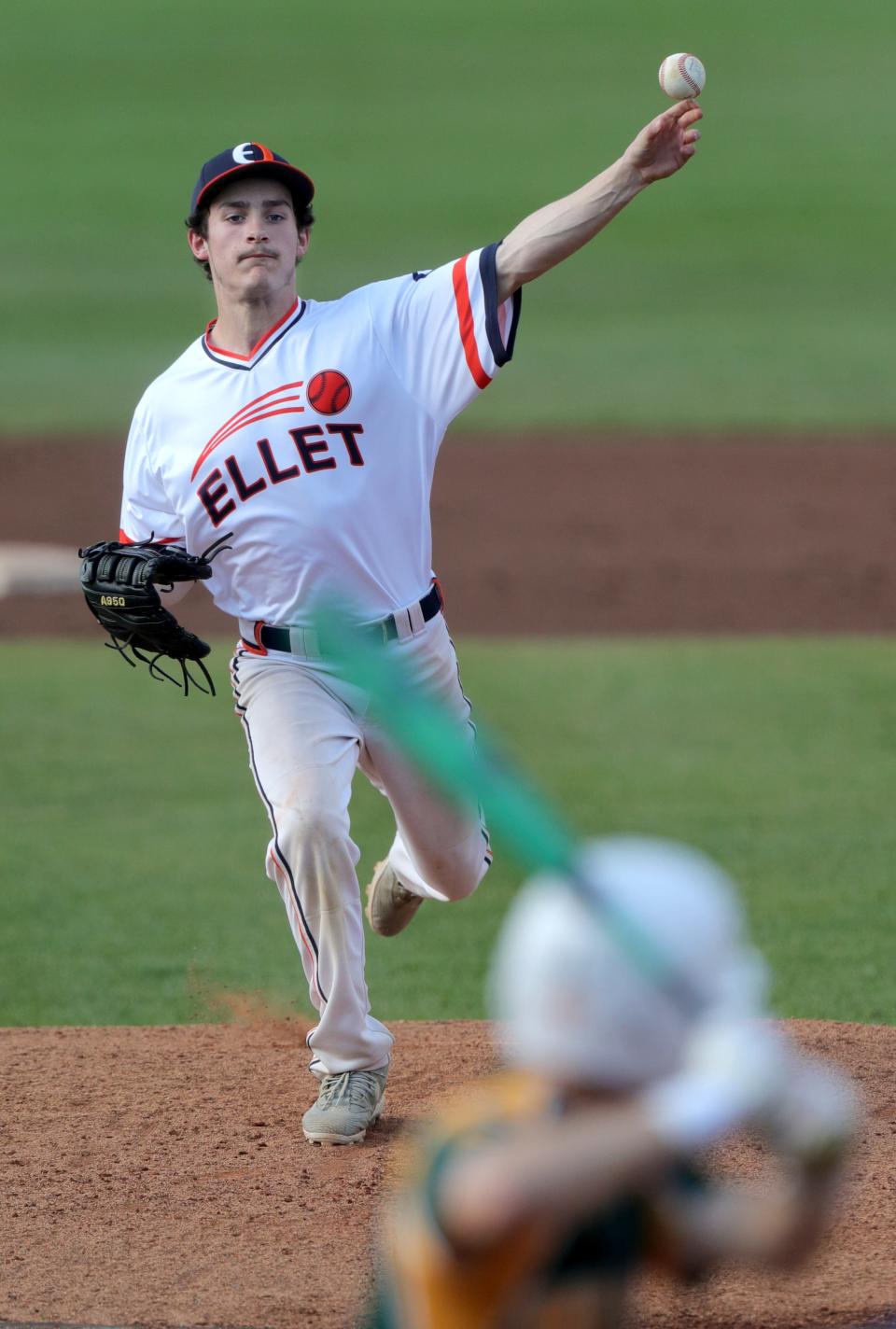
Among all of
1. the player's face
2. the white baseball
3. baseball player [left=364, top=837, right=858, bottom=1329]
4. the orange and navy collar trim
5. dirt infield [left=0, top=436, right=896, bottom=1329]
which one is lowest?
dirt infield [left=0, top=436, right=896, bottom=1329]

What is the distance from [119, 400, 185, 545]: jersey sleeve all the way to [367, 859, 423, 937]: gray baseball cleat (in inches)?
49.1

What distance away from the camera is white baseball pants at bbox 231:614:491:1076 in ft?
15.5

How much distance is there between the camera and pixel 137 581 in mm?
4957

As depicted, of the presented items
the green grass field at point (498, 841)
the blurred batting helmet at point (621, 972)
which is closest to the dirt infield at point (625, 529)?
the green grass field at point (498, 841)

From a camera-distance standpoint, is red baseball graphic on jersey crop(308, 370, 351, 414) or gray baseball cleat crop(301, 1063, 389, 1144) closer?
gray baseball cleat crop(301, 1063, 389, 1144)

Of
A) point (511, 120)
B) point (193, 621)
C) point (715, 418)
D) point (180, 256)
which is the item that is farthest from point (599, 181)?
point (511, 120)

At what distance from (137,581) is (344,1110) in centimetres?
148

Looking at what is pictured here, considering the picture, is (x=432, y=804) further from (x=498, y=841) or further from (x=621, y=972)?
(x=621, y=972)

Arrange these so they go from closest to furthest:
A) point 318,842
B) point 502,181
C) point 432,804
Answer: point 318,842 → point 432,804 → point 502,181

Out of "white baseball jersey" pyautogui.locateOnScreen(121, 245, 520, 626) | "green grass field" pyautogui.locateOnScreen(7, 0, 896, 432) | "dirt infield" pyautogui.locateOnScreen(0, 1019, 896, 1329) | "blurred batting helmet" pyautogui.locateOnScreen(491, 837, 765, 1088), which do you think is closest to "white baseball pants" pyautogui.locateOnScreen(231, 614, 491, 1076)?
"white baseball jersey" pyautogui.locateOnScreen(121, 245, 520, 626)

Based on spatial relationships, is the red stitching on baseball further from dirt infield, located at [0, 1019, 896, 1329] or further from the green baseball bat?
the green baseball bat

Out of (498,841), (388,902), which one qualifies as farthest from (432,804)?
(388,902)

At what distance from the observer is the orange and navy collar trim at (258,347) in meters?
5.17

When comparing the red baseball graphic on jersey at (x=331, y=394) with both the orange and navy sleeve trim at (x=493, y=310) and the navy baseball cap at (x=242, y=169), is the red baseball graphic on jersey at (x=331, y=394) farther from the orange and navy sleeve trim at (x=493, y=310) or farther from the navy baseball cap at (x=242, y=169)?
the navy baseball cap at (x=242, y=169)
